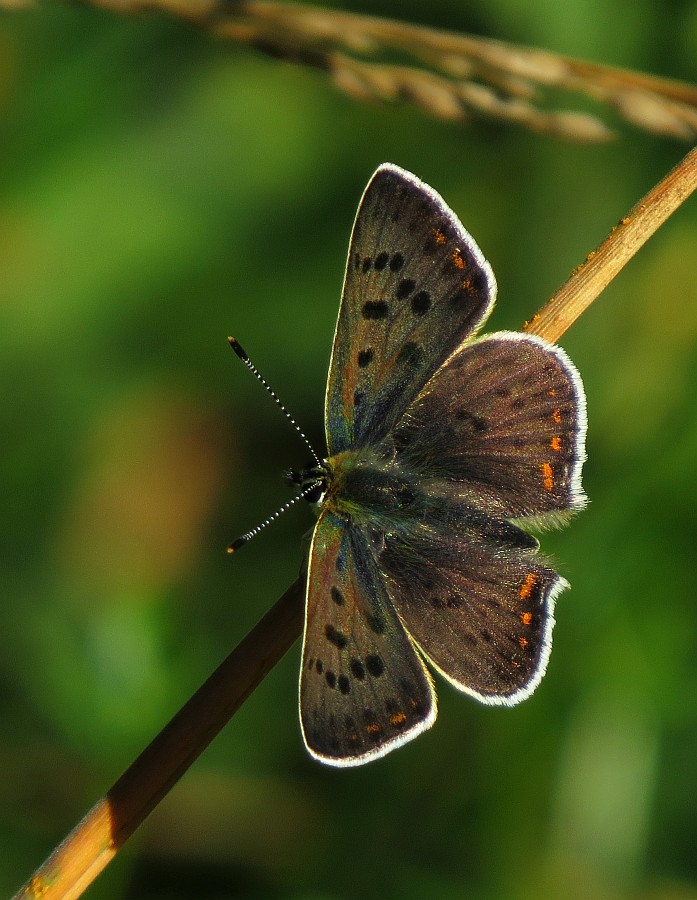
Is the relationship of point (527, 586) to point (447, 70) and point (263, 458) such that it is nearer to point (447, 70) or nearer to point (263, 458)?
point (447, 70)

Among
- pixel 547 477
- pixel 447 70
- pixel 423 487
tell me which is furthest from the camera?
pixel 447 70

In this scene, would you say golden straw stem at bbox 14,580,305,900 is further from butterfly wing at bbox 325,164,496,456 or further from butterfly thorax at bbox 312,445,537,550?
butterfly wing at bbox 325,164,496,456

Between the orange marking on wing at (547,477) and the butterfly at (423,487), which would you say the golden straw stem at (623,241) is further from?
the orange marking on wing at (547,477)

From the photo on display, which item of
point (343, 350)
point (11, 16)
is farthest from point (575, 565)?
point (11, 16)

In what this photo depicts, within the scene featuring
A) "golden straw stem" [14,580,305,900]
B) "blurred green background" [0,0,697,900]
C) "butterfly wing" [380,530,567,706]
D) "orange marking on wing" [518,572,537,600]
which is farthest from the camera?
"blurred green background" [0,0,697,900]

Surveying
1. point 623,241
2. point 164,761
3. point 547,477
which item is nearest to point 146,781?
point 164,761

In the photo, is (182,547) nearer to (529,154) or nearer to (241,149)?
(241,149)

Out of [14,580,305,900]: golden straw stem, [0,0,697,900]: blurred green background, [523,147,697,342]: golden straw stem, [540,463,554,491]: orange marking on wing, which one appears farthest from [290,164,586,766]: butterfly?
[0,0,697,900]: blurred green background
